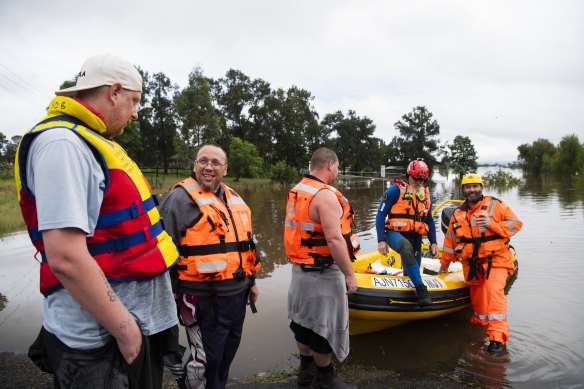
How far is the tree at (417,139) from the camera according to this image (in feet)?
198

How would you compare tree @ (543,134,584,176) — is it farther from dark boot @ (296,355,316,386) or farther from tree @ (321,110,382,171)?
dark boot @ (296,355,316,386)

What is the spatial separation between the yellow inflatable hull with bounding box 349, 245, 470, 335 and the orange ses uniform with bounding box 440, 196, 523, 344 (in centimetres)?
29

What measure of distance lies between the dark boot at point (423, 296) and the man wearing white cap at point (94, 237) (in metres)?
3.54

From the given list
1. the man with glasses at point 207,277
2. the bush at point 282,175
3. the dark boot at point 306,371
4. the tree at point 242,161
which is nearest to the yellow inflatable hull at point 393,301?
the dark boot at point 306,371

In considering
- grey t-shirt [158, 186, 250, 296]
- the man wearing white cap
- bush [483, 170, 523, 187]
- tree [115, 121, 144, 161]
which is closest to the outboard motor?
grey t-shirt [158, 186, 250, 296]

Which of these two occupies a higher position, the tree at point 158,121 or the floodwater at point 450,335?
the tree at point 158,121

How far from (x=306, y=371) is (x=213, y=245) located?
1.61 metres

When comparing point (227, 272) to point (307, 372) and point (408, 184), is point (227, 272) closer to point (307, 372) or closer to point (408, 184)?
point (307, 372)

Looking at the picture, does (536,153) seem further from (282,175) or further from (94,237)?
(94,237)

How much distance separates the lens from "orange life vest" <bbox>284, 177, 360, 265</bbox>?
3055 mm

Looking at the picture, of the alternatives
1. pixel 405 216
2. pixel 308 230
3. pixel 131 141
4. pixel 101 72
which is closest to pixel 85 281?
pixel 101 72

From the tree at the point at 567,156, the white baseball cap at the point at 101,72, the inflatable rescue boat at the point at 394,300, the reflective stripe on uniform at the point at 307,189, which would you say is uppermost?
the tree at the point at 567,156

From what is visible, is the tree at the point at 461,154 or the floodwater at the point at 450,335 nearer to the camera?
the floodwater at the point at 450,335

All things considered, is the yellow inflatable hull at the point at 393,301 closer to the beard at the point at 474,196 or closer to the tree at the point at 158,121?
the beard at the point at 474,196
